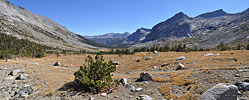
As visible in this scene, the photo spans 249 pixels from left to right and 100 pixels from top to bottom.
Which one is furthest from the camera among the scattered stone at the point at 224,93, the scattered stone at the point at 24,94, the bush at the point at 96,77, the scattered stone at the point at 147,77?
the scattered stone at the point at 147,77

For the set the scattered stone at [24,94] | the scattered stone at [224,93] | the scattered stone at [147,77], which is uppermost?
the scattered stone at [224,93]

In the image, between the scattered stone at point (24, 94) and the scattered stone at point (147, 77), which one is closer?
the scattered stone at point (24, 94)

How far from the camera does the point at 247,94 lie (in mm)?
9742

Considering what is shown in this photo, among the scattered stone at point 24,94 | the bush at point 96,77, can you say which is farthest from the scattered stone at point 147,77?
the scattered stone at point 24,94

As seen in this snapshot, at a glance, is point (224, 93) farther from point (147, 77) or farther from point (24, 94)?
point (24, 94)

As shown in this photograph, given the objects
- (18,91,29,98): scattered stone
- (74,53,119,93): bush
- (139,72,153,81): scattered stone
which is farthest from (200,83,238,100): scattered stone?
(18,91,29,98): scattered stone

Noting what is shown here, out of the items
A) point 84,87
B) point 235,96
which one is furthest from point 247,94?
point 84,87

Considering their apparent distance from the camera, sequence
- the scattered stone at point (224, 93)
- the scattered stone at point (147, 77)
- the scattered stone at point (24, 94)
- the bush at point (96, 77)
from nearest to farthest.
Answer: the scattered stone at point (224, 93)
the scattered stone at point (24, 94)
the bush at point (96, 77)
the scattered stone at point (147, 77)

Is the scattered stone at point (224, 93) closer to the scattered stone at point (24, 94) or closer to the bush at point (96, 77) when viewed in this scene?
the bush at point (96, 77)

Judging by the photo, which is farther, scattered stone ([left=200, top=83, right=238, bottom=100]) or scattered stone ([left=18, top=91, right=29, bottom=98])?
scattered stone ([left=18, top=91, right=29, bottom=98])

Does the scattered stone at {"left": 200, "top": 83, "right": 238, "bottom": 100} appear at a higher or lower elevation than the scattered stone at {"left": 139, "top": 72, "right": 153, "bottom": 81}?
higher

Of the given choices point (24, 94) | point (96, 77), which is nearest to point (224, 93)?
point (96, 77)

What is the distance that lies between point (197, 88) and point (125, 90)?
8253 millimetres

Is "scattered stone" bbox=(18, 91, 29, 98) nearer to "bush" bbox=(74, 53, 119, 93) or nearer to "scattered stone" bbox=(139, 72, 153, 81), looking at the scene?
"bush" bbox=(74, 53, 119, 93)
